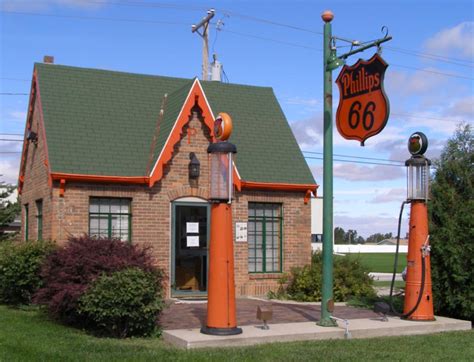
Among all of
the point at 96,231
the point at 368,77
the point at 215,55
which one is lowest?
the point at 96,231

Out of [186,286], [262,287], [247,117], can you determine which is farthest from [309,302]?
[247,117]

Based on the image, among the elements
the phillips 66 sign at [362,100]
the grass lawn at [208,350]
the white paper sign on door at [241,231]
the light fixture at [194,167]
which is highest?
the phillips 66 sign at [362,100]

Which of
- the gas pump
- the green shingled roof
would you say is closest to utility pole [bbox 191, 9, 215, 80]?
the green shingled roof

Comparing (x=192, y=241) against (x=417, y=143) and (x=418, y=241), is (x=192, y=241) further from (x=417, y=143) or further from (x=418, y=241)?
(x=417, y=143)

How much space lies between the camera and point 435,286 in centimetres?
1319

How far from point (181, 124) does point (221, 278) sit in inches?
279

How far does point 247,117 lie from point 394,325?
9336 mm

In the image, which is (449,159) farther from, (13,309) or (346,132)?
(13,309)

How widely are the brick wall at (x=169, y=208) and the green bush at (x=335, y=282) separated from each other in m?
0.57

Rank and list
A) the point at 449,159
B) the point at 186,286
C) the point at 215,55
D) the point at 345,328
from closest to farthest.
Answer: the point at 345,328 → the point at 449,159 → the point at 186,286 → the point at 215,55

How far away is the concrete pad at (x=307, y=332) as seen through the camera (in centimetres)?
1002

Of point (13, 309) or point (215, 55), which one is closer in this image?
point (13, 309)

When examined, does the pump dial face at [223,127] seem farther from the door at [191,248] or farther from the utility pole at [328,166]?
the door at [191,248]

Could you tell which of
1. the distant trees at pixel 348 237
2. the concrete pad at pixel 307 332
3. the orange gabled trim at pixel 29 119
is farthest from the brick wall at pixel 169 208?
the distant trees at pixel 348 237
